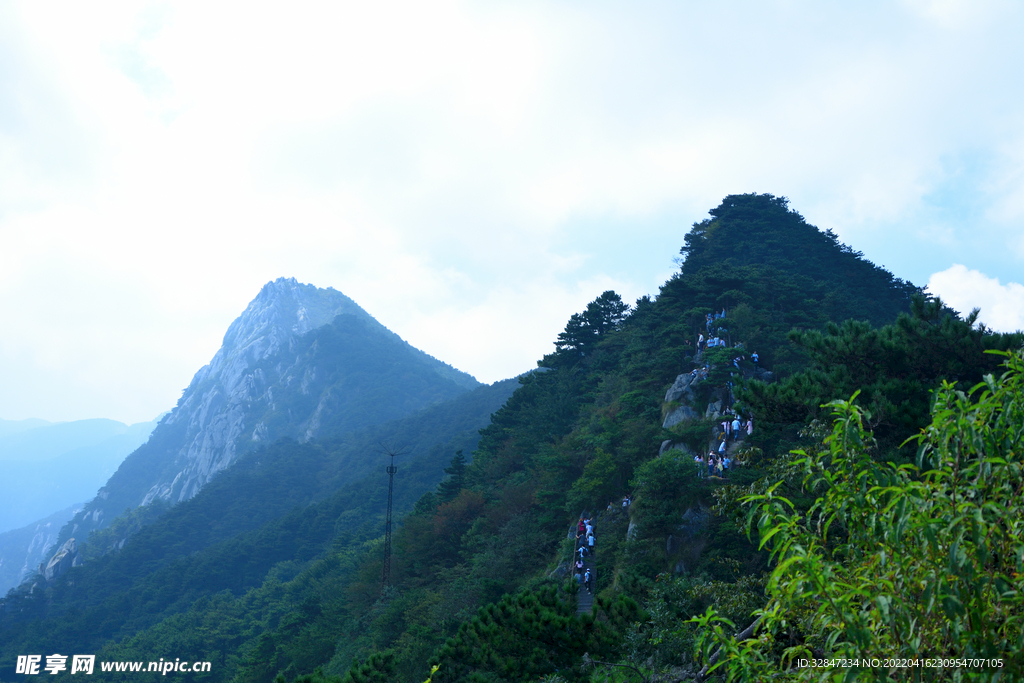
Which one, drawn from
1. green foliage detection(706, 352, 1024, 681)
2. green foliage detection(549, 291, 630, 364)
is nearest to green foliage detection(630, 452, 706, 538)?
green foliage detection(706, 352, 1024, 681)

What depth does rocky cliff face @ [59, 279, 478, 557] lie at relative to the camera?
11888cm

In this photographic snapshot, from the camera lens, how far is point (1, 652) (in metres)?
58.0

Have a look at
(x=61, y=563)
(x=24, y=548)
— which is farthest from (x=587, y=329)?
(x=24, y=548)

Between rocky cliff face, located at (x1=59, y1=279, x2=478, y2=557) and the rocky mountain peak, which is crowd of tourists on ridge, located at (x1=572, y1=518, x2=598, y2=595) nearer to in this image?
rocky cliff face, located at (x1=59, y1=279, x2=478, y2=557)

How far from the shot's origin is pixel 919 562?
313 centimetres

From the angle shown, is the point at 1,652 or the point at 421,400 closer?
the point at 1,652

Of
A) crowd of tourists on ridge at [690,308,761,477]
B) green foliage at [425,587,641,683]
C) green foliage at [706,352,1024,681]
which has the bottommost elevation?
green foliage at [425,587,641,683]

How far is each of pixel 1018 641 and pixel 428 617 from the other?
23.5 metres

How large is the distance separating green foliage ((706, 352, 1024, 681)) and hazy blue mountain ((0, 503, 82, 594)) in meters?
173

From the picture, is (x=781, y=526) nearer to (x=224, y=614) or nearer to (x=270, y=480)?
(x=224, y=614)

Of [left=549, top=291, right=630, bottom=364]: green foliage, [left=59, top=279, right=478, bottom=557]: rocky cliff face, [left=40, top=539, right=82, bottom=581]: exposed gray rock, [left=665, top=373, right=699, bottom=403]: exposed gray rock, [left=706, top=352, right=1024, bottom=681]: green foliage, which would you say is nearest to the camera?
[left=706, top=352, right=1024, bottom=681]: green foliage

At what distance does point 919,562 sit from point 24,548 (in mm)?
196980

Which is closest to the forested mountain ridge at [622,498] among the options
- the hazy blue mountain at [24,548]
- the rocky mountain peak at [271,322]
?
the rocky mountain peak at [271,322]

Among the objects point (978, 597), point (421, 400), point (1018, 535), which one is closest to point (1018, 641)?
point (978, 597)
